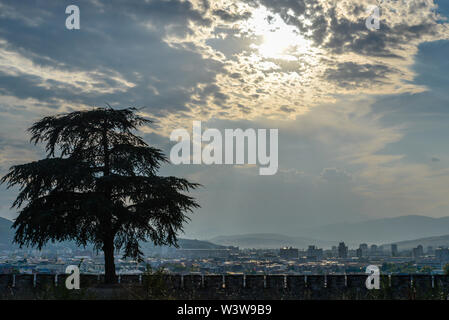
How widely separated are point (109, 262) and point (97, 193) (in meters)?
4.35

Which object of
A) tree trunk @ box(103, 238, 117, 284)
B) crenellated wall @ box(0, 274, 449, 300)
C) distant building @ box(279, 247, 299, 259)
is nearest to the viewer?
crenellated wall @ box(0, 274, 449, 300)

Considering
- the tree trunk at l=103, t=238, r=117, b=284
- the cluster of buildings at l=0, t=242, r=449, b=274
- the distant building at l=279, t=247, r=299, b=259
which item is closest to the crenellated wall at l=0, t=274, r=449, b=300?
the tree trunk at l=103, t=238, r=117, b=284

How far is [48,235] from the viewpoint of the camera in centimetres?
2694

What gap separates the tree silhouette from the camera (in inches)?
1061

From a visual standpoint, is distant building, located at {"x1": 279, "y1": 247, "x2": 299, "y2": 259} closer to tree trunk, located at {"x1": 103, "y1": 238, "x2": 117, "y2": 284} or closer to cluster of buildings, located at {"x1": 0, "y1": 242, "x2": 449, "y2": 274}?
cluster of buildings, located at {"x1": 0, "y1": 242, "x2": 449, "y2": 274}

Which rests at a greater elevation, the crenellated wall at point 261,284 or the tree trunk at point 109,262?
the tree trunk at point 109,262

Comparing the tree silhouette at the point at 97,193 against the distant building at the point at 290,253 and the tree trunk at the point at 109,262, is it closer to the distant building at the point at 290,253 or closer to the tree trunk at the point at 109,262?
the tree trunk at the point at 109,262

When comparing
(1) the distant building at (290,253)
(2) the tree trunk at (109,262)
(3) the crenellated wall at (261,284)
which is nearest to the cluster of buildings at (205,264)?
(1) the distant building at (290,253)

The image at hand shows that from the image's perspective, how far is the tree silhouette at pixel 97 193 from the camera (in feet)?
88.4

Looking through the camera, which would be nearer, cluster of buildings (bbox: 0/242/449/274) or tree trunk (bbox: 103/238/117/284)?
tree trunk (bbox: 103/238/117/284)

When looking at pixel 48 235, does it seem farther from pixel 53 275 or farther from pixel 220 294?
pixel 220 294

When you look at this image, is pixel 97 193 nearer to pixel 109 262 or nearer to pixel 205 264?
pixel 109 262
